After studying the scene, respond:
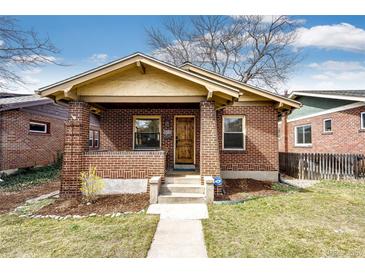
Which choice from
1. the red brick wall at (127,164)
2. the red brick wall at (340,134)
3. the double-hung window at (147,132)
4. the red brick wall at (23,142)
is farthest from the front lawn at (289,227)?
the red brick wall at (23,142)

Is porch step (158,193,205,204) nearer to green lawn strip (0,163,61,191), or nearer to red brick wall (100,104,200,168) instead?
red brick wall (100,104,200,168)

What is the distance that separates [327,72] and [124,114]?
15807 mm

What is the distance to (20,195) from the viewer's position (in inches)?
289

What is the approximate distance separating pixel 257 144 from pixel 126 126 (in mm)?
5889

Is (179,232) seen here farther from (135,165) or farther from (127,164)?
(127,164)

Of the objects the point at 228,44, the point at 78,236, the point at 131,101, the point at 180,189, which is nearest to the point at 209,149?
the point at 180,189

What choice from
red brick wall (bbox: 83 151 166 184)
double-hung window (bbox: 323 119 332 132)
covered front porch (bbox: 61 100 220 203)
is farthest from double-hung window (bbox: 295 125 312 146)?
red brick wall (bbox: 83 151 166 184)

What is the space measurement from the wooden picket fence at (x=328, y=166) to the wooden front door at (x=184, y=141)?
5.18 metres

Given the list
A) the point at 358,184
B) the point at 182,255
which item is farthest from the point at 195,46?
the point at 182,255

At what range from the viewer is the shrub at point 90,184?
6.13 meters

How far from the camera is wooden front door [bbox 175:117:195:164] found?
942 cm

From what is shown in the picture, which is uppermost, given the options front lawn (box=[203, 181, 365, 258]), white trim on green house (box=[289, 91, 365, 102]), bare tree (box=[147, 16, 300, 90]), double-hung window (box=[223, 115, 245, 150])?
bare tree (box=[147, 16, 300, 90])

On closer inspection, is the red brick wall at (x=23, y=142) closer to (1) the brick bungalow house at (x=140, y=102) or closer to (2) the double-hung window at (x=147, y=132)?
(1) the brick bungalow house at (x=140, y=102)

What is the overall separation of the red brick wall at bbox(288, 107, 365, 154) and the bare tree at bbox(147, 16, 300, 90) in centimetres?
1192
